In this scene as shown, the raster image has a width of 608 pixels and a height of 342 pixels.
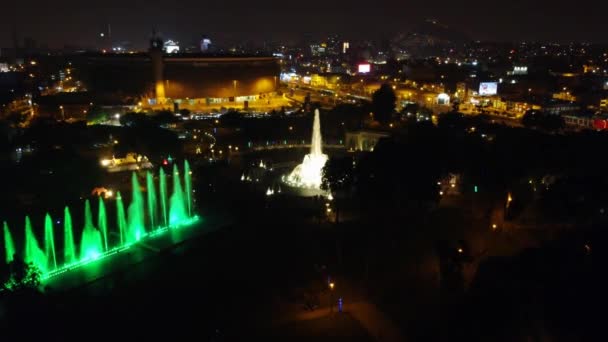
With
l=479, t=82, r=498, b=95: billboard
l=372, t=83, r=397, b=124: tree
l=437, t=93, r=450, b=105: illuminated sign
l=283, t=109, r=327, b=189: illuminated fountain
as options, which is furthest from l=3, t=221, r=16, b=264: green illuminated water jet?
l=479, t=82, r=498, b=95: billboard

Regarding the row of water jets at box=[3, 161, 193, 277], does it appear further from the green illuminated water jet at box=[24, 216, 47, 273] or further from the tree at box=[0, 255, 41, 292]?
the tree at box=[0, 255, 41, 292]

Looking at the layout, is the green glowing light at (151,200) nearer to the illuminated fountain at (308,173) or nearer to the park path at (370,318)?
the illuminated fountain at (308,173)

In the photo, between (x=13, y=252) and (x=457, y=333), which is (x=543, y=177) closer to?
(x=457, y=333)

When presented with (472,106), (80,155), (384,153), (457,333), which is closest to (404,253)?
(457,333)

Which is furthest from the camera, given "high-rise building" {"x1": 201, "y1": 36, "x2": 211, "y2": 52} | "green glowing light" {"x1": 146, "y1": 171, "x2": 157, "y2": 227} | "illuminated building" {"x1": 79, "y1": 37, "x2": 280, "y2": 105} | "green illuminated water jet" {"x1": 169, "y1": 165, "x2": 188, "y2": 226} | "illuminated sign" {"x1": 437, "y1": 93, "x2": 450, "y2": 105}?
"high-rise building" {"x1": 201, "y1": 36, "x2": 211, "y2": 52}

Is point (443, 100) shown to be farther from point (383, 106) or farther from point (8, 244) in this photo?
point (8, 244)

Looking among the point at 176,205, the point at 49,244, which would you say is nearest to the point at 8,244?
the point at 49,244

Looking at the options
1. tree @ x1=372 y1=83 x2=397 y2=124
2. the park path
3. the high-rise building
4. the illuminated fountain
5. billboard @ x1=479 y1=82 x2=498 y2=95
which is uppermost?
the high-rise building
